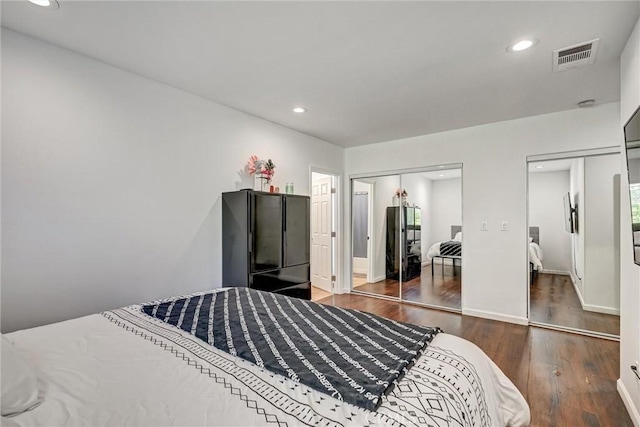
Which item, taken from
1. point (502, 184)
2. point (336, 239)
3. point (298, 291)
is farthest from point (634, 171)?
point (336, 239)

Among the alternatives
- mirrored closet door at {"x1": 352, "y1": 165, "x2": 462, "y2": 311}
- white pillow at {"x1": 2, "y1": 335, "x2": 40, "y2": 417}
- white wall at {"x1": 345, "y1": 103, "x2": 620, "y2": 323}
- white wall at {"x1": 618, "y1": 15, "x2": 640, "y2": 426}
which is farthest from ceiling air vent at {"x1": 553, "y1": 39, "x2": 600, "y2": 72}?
white pillow at {"x1": 2, "y1": 335, "x2": 40, "y2": 417}

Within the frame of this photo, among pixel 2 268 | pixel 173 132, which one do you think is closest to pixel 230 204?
pixel 173 132

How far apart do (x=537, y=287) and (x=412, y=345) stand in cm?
353

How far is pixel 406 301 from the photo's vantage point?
4641 millimetres

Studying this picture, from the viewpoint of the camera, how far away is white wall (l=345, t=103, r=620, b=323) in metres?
3.42

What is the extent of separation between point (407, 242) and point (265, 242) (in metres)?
2.52

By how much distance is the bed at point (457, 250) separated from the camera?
12.7ft

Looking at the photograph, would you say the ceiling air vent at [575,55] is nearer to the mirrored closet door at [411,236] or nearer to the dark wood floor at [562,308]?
the mirrored closet door at [411,236]

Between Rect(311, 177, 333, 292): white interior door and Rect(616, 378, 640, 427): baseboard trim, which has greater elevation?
Rect(311, 177, 333, 292): white interior door

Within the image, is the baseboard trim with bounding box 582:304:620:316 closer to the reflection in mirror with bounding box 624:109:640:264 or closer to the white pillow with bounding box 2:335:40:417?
the reflection in mirror with bounding box 624:109:640:264

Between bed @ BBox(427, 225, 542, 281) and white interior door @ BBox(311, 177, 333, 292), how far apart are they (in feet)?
5.48

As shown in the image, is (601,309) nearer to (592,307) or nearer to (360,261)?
(592,307)

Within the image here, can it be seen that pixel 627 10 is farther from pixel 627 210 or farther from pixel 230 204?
pixel 230 204

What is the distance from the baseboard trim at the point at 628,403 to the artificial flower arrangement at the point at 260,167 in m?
3.52
